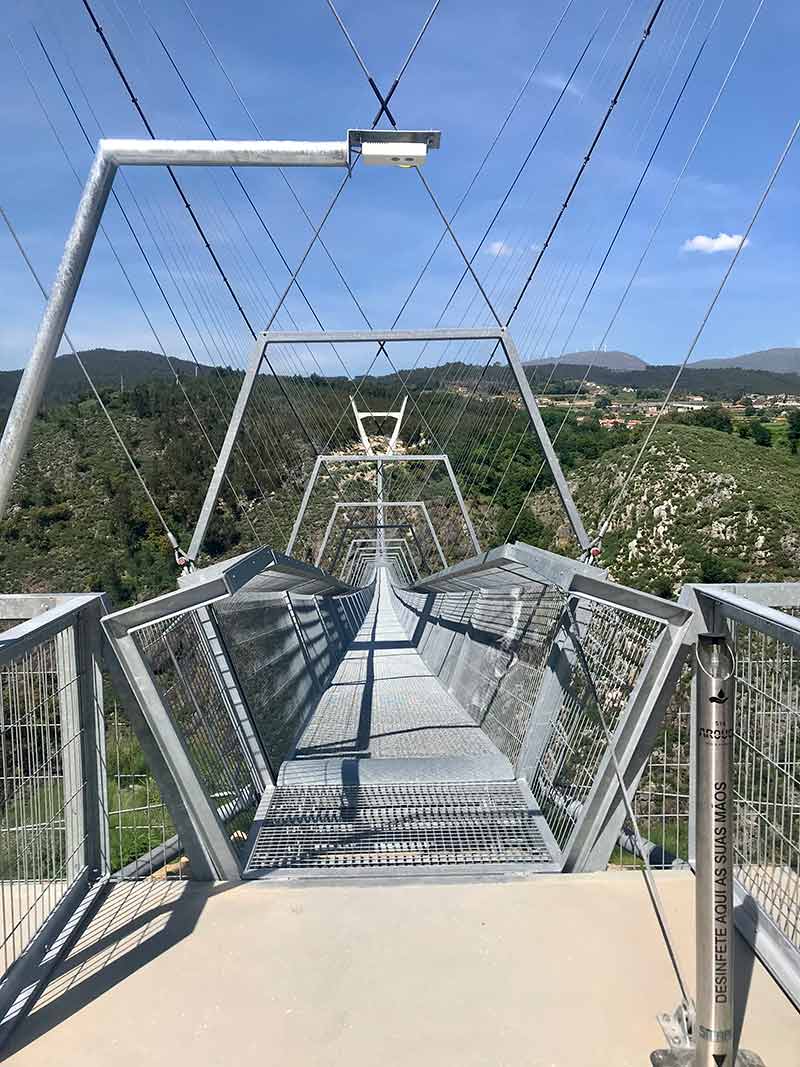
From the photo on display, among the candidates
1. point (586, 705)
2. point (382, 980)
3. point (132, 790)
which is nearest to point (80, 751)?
point (132, 790)

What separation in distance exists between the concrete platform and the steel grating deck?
0.38 meters

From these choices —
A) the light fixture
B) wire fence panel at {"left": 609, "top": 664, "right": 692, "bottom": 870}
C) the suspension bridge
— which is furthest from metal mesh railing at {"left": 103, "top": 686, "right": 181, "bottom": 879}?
the light fixture

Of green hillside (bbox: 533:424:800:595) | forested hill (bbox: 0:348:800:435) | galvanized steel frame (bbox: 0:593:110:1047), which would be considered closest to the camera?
galvanized steel frame (bbox: 0:593:110:1047)

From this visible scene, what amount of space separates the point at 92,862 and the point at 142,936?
1.86 ft

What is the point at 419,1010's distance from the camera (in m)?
2.83

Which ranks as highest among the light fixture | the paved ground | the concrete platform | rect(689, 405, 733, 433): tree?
the light fixture

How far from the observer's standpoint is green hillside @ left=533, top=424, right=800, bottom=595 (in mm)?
55500

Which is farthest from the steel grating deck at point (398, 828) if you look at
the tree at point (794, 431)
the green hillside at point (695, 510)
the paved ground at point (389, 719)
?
the tree at point (794, 431)

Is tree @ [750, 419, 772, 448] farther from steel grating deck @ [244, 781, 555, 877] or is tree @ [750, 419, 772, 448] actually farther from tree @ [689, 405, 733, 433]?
steel grating deck @ [244, 781, 555, 877]

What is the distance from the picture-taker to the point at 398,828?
14.9ft

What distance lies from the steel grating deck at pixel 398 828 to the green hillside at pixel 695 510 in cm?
4718

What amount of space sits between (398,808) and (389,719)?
402 cm

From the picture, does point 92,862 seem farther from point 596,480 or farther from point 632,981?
point 596,480

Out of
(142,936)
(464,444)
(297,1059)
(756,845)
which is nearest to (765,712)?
(756,845)
